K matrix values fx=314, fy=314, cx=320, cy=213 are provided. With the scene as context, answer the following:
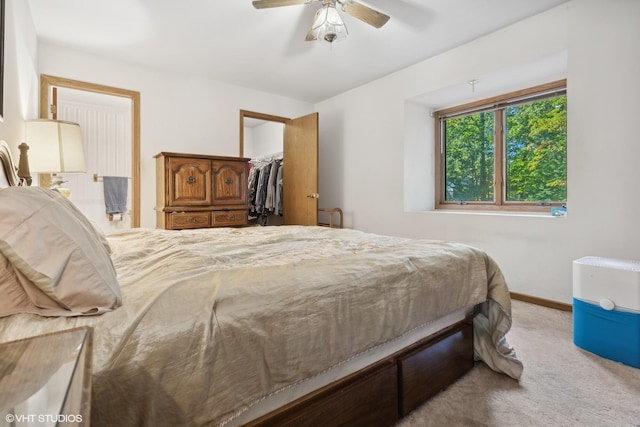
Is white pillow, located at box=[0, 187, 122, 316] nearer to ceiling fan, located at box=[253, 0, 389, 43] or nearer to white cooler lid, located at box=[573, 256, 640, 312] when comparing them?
ceiling fan, located at box=[253, 0, 389, 43]

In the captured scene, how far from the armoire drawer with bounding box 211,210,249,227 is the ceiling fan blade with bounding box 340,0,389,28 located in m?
2.28

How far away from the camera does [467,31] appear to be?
289 cm

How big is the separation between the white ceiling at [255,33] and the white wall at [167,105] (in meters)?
0.12

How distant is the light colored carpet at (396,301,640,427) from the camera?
1306mm

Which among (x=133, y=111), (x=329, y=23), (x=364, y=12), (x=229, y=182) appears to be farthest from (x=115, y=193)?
(x=364, y=12)

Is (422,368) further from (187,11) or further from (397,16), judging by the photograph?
(187,11)

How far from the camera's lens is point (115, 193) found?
502 centimetres

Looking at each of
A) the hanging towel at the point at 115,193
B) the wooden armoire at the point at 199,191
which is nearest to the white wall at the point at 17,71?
the wooden armoire at the point at 199,191

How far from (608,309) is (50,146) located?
3759 millimetres

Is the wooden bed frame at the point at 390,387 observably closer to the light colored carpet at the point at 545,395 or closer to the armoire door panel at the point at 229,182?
the light colored carpet at the point at 545,395

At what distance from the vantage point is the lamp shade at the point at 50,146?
2.20 m

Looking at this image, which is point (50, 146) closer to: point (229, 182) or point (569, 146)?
point (229, 182)

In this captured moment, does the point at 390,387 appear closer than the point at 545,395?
Yes

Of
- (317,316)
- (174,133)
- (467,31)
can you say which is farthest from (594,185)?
(174,133)
